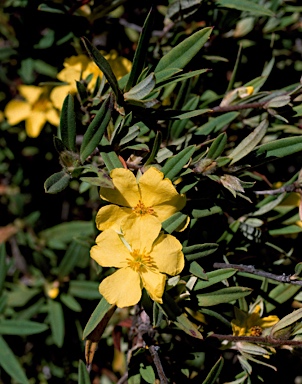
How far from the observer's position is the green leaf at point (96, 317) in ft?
4.96

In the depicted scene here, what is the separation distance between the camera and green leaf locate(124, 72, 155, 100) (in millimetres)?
1481

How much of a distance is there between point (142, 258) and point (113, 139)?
40 cm

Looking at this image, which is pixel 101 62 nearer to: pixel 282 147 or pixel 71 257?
pixel 282 147

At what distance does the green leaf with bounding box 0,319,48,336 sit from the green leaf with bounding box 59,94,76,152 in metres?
1.03

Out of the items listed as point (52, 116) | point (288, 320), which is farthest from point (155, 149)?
point (52, 116)

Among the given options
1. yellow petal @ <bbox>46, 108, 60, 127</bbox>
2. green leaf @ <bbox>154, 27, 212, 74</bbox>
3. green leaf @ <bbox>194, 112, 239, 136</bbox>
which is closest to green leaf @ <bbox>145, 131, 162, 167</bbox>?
green leaf @ <bbox>154, 27, 212, 74</bbox>

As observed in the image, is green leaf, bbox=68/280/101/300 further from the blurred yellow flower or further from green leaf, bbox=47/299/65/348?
the blurred yellow flower

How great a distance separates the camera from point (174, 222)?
1472 mm

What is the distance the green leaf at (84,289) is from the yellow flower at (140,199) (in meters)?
0.90

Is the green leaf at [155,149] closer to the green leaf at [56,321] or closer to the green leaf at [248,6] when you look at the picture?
the green leaf at [248,6]

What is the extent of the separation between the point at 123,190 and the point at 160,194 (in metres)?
0.11

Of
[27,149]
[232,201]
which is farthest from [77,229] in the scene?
[232,201]

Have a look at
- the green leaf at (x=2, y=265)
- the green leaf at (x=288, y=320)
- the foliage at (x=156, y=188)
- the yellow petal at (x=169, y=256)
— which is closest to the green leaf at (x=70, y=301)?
the foliage at (x=156, y=188)

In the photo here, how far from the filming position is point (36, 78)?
254 cm
